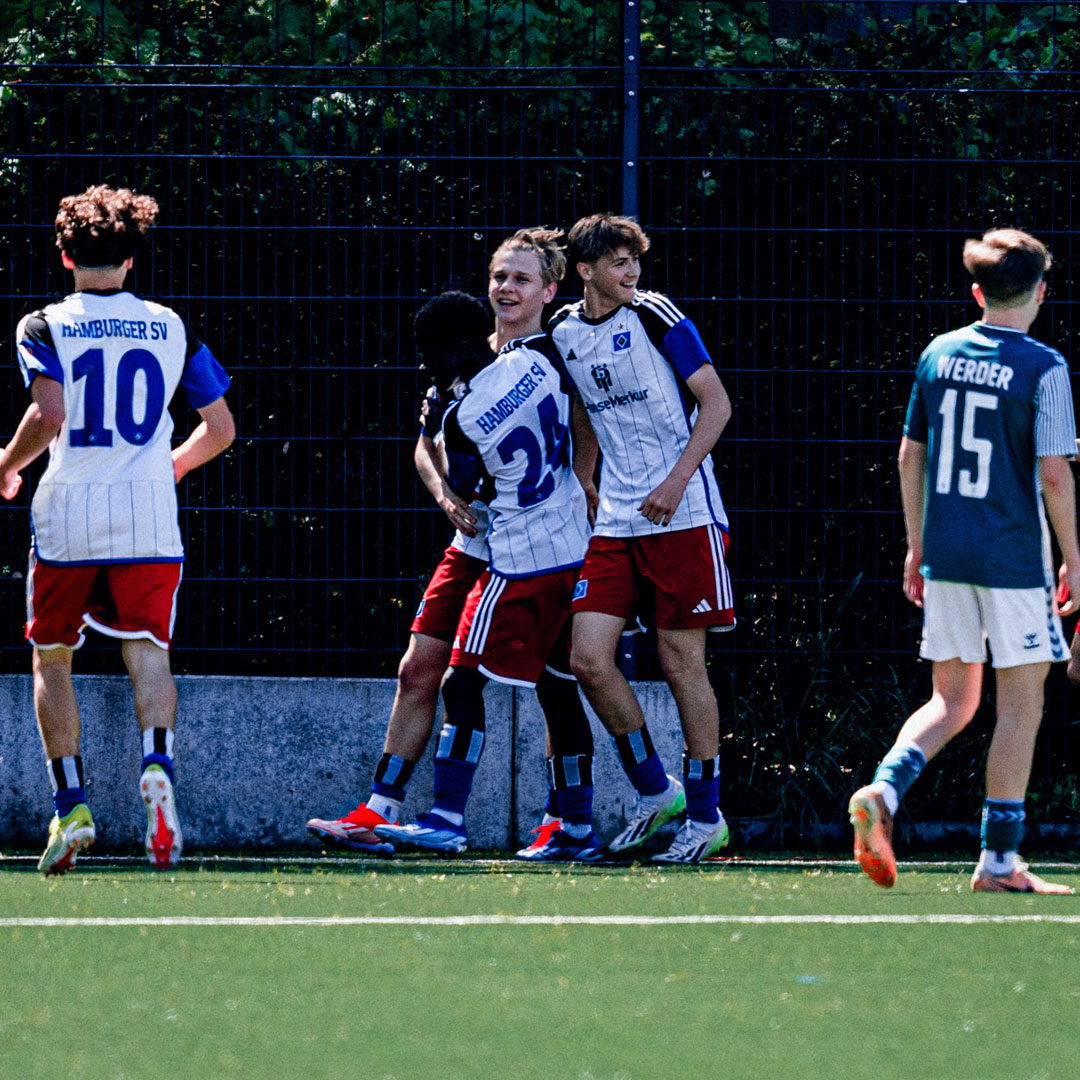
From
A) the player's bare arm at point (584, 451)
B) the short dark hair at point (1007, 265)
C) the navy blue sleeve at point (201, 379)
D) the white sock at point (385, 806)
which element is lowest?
the white sock at point (385, 806)

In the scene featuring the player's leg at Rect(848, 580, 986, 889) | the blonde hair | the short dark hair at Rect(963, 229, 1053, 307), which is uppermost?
the blonde hair

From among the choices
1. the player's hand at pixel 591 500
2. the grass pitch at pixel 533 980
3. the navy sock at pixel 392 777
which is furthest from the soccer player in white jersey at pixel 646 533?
the grass pitch at pixel 533 980

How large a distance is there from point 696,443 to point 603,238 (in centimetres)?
75

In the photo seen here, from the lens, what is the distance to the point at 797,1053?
3361mm

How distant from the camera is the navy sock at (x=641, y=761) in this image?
6652mm

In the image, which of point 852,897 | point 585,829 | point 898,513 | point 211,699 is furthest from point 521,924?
point 898,513

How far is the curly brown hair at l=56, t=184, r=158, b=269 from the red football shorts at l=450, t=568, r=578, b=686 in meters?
1.55

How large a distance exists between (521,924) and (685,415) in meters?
2.34

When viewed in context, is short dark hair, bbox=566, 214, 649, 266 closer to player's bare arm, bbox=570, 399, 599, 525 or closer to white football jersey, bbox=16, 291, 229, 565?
player's bare arm, bbox=570, 399, 599, 525

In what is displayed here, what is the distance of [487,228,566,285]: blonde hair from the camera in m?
6.77

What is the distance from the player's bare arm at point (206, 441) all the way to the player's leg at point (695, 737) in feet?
4.94

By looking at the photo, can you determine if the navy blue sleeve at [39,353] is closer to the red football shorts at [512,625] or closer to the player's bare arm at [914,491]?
the red football shorts at [512,625]

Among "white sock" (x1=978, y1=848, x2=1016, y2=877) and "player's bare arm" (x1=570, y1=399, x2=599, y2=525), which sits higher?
"player's bare arm" (x1=570, y1=399, x2=599, y2=525)

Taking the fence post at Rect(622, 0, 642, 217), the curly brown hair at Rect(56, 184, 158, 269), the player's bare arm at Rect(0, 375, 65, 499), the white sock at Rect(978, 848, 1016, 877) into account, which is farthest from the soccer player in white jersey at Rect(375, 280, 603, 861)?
the white sock at Rect(978, 848, 1016, 877)
